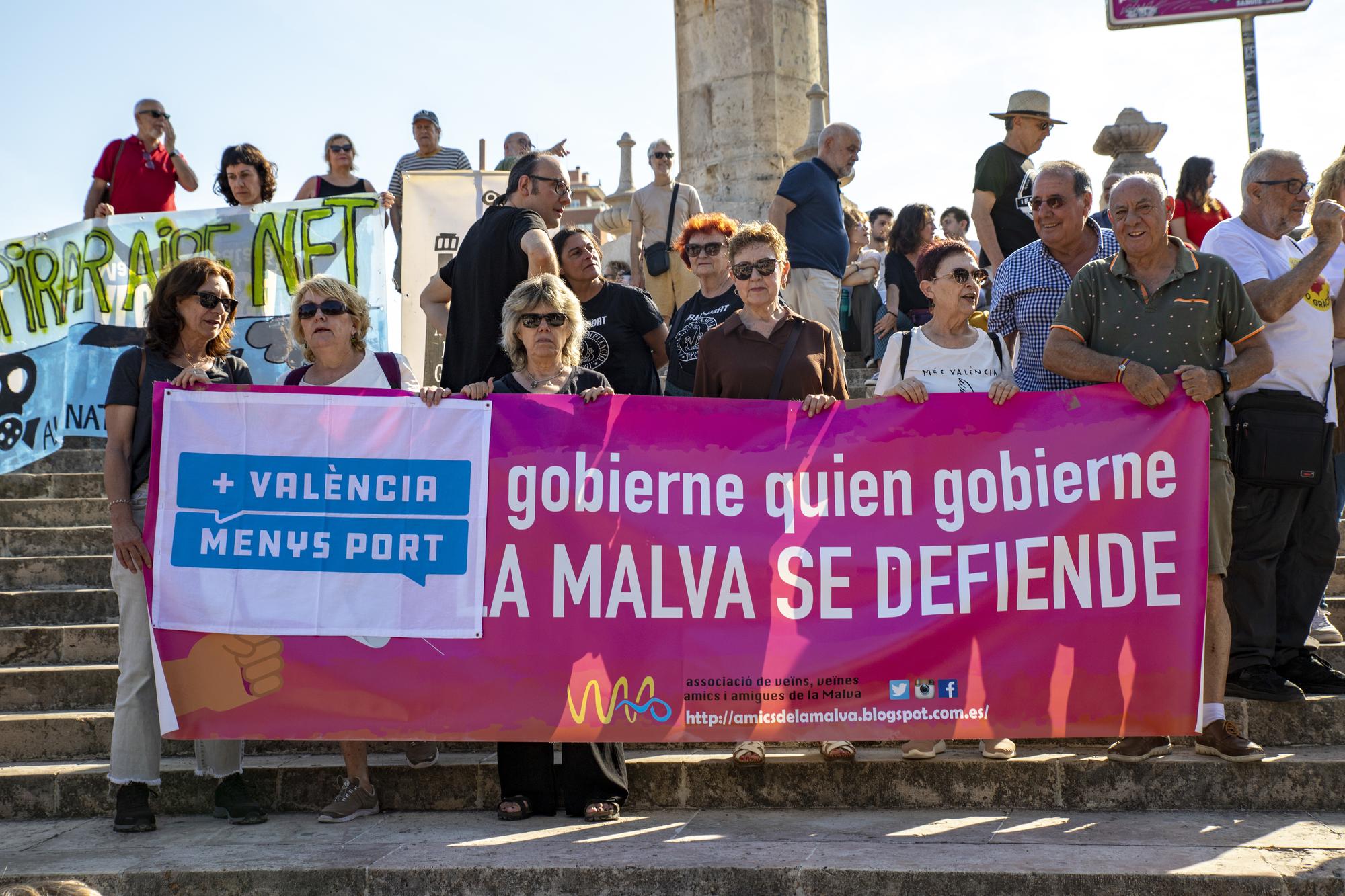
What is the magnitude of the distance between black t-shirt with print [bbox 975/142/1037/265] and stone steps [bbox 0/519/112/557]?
5294mm

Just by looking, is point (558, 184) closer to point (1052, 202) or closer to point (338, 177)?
point (1052, 202)

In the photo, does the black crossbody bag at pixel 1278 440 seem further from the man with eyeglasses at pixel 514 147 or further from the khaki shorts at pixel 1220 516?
the man with eyeglasses at pixel 514 147

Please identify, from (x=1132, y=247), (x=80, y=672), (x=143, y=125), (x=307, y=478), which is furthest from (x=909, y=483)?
(x=143, y=125)

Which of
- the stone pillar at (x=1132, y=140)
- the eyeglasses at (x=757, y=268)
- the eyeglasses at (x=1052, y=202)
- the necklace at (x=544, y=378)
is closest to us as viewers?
the necklace at (x=544, y=378)

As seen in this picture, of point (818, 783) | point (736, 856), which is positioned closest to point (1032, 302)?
point (818, 783)

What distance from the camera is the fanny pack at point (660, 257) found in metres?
9.92

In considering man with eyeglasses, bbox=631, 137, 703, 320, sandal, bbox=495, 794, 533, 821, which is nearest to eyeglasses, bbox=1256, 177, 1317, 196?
sandal, bbox=495, 794, 533, 821

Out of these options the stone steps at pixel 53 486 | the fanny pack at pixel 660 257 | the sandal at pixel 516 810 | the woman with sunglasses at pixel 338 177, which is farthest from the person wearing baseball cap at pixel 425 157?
the sandal at pixel 516 810

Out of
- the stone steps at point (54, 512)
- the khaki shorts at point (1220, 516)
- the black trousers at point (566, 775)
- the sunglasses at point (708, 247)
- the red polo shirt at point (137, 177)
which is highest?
the red polo shirt at point (137, 177)

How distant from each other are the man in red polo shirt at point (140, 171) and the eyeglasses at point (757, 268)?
5846mm

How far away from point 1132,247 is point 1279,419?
3.05 ft

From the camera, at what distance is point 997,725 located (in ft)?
15.0

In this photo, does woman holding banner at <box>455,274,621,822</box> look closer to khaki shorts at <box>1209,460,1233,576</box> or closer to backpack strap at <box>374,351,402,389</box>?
backpack strap at <box>374,351,402,389</box>

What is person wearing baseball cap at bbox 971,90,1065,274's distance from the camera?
7.29 meters
